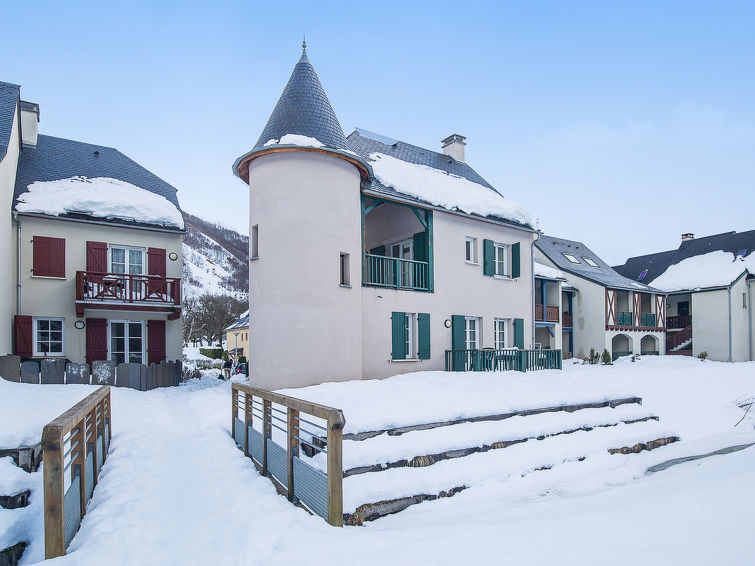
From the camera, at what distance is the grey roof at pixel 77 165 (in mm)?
16078

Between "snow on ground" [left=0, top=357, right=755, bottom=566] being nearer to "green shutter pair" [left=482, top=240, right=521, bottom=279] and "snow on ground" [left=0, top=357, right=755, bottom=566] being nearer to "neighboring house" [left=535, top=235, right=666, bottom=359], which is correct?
"green shutter pair" [left=482, top=240, right=521, bottom=279]

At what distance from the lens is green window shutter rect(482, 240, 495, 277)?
16.3 m

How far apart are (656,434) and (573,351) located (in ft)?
62.7

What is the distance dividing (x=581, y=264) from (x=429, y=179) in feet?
59.0

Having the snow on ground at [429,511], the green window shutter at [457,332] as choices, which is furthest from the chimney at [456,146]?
the snow on ground at [429,511]

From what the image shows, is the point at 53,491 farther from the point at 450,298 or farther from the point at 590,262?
the point at 590,262

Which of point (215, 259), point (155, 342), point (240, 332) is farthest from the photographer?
point (215, 259)

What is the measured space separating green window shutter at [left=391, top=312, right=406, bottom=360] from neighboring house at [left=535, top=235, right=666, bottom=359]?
17085 mm

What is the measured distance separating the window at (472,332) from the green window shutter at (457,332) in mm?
407

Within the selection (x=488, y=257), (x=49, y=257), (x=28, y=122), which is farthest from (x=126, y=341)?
(x=488, y=257)

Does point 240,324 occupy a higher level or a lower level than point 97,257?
lower

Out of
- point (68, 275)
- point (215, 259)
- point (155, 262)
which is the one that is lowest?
point (68, 275)

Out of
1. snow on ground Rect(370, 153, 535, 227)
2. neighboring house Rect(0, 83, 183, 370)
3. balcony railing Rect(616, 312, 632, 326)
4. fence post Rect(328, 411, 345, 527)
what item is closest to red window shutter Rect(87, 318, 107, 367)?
neighboring house Rect(0, 83, 183, 370)

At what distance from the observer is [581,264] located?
98.2 feet
